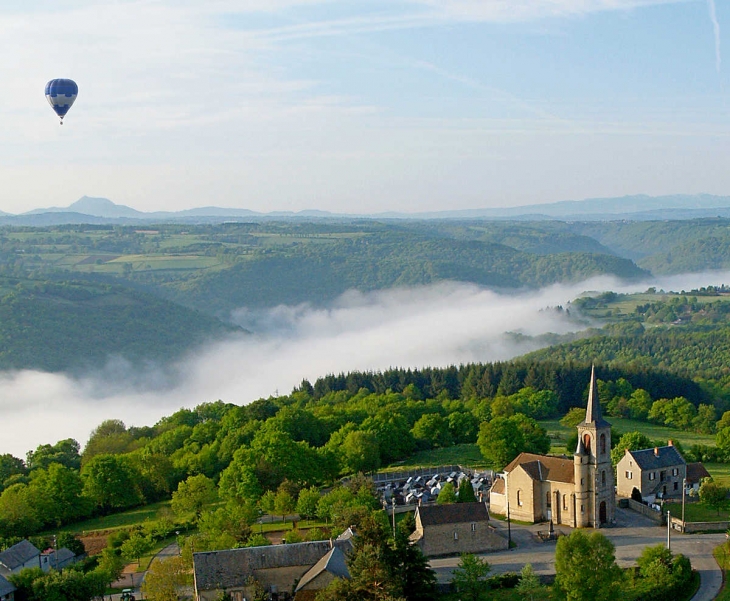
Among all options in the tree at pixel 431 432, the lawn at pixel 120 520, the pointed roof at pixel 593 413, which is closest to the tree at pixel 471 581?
the pointed roof at pixel 593 413

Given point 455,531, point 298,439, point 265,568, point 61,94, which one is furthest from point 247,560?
point 61,94

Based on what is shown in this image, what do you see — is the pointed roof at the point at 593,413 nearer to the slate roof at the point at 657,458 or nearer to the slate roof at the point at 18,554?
Result: the slate roof at the point at 657,458

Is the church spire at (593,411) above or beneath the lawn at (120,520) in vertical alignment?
above

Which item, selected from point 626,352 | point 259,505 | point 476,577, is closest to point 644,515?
point 476,577

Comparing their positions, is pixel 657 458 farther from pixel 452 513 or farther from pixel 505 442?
pixel 452 513

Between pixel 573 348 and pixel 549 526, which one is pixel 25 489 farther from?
pixel 573 348
